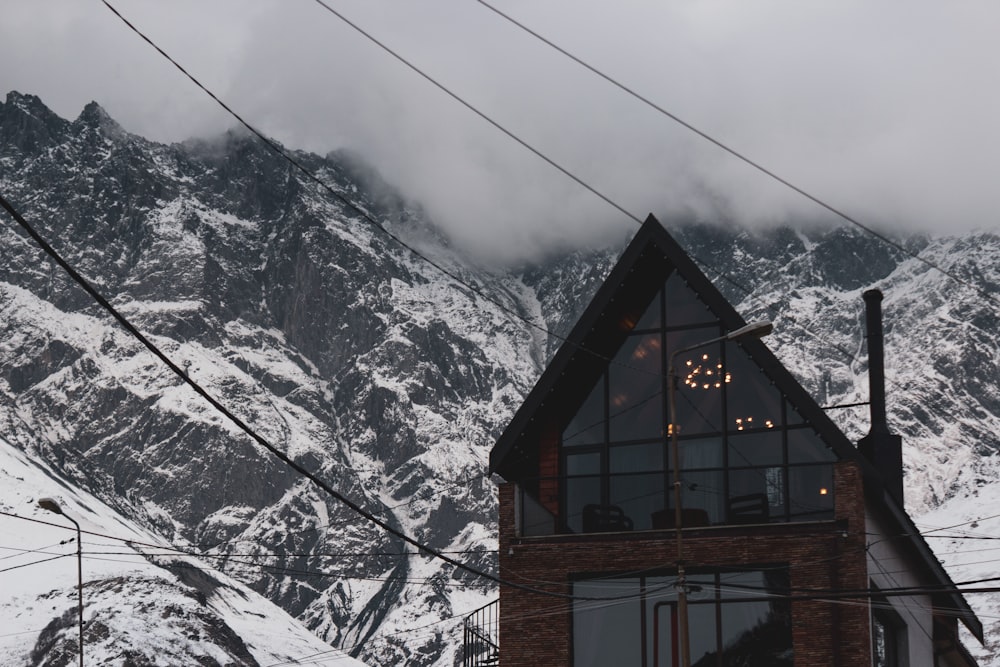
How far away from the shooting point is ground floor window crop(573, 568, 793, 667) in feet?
92.5

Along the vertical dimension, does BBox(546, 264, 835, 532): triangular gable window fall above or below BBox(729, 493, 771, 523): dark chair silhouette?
above

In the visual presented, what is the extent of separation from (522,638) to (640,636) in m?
2.54

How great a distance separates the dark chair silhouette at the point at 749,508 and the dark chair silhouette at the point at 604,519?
2.19 m

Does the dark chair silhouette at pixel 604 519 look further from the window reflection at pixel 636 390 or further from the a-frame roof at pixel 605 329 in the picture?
the a-frame roof at pixel 605 329

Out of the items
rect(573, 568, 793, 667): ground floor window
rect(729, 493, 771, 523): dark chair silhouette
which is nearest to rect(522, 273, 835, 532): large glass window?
rect(729, 493, 771, 523): dark chair silhouette

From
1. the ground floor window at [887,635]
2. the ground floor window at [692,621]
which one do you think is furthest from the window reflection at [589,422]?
the ground floor window at [887,635]

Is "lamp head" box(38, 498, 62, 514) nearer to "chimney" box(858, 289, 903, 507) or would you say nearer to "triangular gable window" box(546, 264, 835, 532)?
"triangular gable window" box(546, 264, 835, 532)

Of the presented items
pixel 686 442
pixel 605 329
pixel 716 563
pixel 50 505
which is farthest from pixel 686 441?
pixel 50 505

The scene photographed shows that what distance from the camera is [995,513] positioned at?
468ft

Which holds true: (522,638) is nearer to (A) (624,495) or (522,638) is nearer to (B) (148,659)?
(A) (624,495)

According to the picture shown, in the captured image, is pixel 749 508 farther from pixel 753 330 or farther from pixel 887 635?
pixel 753 330

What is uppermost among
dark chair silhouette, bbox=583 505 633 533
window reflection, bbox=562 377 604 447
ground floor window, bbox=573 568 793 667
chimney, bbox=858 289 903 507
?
chimney, bbox=858 289 903 507

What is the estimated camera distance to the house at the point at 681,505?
28234mm

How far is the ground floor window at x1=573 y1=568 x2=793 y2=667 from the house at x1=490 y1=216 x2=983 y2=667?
0.03m
